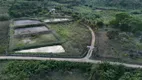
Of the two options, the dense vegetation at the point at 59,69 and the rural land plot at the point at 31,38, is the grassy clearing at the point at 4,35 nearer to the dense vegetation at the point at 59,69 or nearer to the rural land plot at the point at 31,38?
the rural land plot at the point at 31,38

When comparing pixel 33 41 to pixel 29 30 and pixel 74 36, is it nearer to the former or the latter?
pixel 29 30

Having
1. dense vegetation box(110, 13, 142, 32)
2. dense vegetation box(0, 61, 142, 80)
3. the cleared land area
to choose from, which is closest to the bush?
the cleared land area

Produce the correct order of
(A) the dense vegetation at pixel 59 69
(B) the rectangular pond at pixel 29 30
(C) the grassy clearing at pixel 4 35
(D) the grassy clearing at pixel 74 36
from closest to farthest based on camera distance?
(A) the dense vegetation at pixel 59 69 → (D) the grassy clearing at pixel 74 36 → (C) the grassy clearing at pixel 4 35 → (B) the rectangular pond at pixel 29 30

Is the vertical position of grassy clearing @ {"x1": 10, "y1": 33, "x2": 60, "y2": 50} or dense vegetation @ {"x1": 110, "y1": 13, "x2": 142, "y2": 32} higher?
dense vegetation @ {"x1": 110, "y1": 13, "x2": 142, "y2": 32}

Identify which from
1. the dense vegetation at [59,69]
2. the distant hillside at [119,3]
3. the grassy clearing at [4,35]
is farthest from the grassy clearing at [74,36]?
the distant hillside at [119,3]

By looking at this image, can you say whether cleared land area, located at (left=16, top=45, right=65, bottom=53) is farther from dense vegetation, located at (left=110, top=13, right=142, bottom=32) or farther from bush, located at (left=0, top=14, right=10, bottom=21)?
bush, located at (left=0, top=14, right=10, bottom=21)

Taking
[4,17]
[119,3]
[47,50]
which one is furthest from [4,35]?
[119,3]
